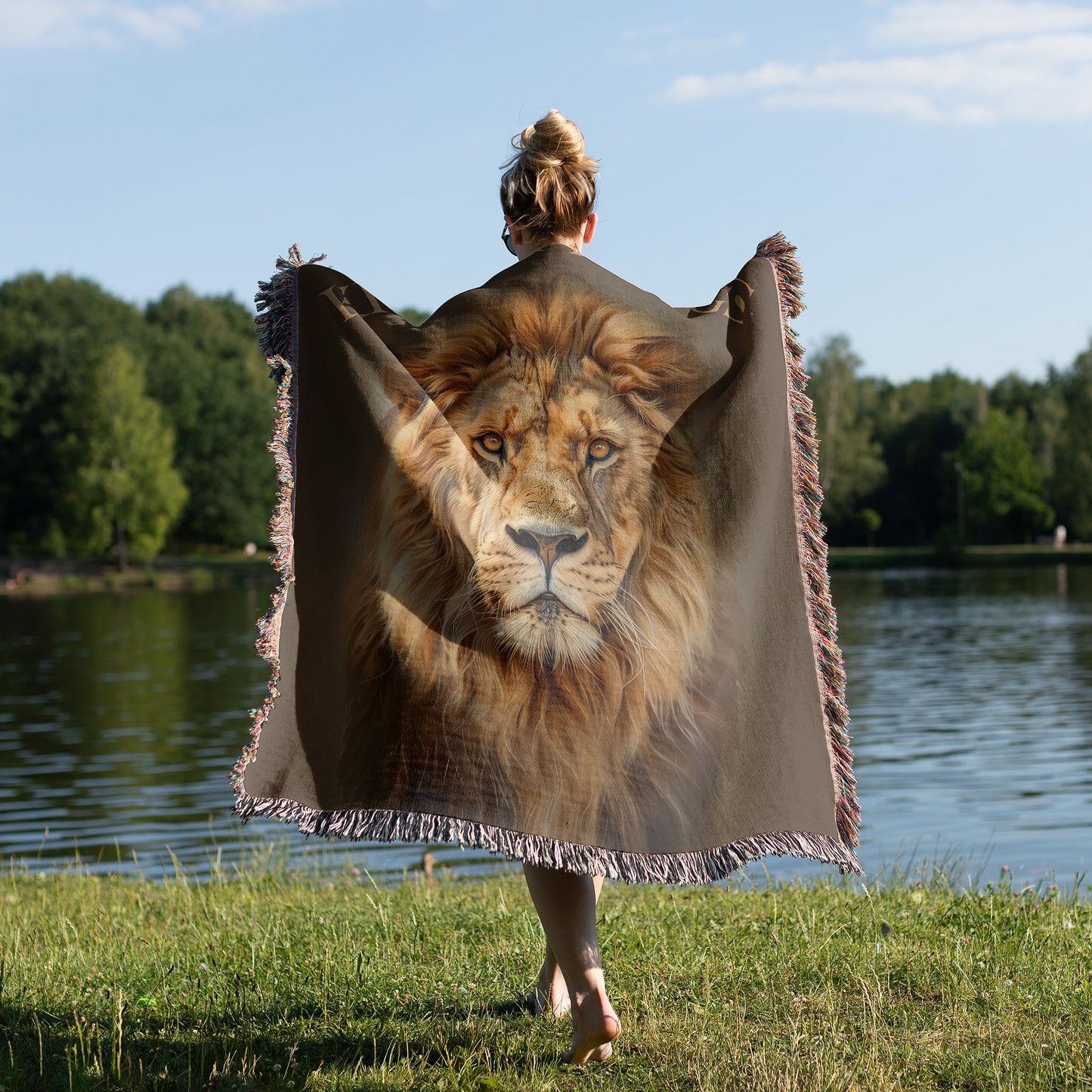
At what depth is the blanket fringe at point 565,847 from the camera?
3.04 metres

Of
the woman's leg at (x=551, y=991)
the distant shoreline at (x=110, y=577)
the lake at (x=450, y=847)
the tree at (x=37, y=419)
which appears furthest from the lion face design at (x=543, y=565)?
the tree at (x=37, y=419)

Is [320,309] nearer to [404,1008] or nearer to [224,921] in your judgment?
[404,1008]

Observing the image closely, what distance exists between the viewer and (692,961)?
3.79 m

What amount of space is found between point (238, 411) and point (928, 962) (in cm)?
6471

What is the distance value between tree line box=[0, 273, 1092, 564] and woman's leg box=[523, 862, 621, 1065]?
185ft

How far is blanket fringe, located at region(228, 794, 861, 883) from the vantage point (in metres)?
3.04

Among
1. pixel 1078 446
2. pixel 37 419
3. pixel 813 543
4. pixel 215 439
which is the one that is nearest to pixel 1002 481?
pixel 1078 446

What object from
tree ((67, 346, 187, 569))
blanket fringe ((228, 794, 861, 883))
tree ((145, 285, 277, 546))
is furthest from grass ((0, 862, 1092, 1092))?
tree ((145, 285, 277, 546))

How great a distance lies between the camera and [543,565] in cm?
322

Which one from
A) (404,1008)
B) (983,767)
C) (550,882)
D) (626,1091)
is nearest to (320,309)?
(550,882)

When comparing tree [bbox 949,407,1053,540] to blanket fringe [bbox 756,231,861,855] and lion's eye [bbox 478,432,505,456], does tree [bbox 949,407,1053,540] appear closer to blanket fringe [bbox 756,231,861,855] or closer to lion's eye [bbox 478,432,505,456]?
blanket fringe [bbox 756,231,861,855]

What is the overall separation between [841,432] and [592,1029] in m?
73.7

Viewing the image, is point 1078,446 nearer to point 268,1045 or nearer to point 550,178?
point 550,178

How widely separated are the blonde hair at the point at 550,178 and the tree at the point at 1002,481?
7208 centimetres
